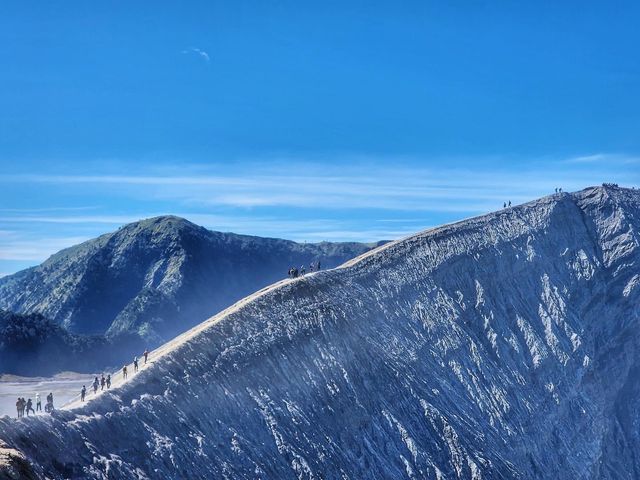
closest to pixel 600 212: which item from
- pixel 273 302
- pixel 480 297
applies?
pixel 480 297

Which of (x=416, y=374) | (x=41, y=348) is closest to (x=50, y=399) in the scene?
(x=416, y=374)

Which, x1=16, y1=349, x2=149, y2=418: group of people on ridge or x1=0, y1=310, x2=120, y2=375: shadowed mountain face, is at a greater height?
x1=16, y1=349, x2=149, y2=418: group of people on ridge

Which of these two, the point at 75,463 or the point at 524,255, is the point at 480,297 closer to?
the point at 524,255

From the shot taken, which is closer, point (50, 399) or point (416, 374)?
point (50, 399)

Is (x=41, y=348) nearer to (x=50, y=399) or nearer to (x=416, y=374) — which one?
(x=416, y=374)

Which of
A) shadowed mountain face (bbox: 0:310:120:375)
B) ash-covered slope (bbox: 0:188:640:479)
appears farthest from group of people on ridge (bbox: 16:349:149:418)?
shadowed mountain face (bbox: 0:310:120:375)

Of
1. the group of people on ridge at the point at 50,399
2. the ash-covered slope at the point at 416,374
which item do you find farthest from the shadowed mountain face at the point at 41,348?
the group of people on ridge at the point at 50,399

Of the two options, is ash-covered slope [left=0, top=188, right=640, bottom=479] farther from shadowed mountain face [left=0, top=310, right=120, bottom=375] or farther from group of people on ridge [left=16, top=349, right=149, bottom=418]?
shadowed mountain face [left=0, top=310, right=120, bottom=375]

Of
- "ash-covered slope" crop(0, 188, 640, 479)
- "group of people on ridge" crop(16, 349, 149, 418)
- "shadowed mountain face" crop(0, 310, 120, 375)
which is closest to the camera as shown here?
"group of people on ridge" crop(16, 349, 149, 418)
